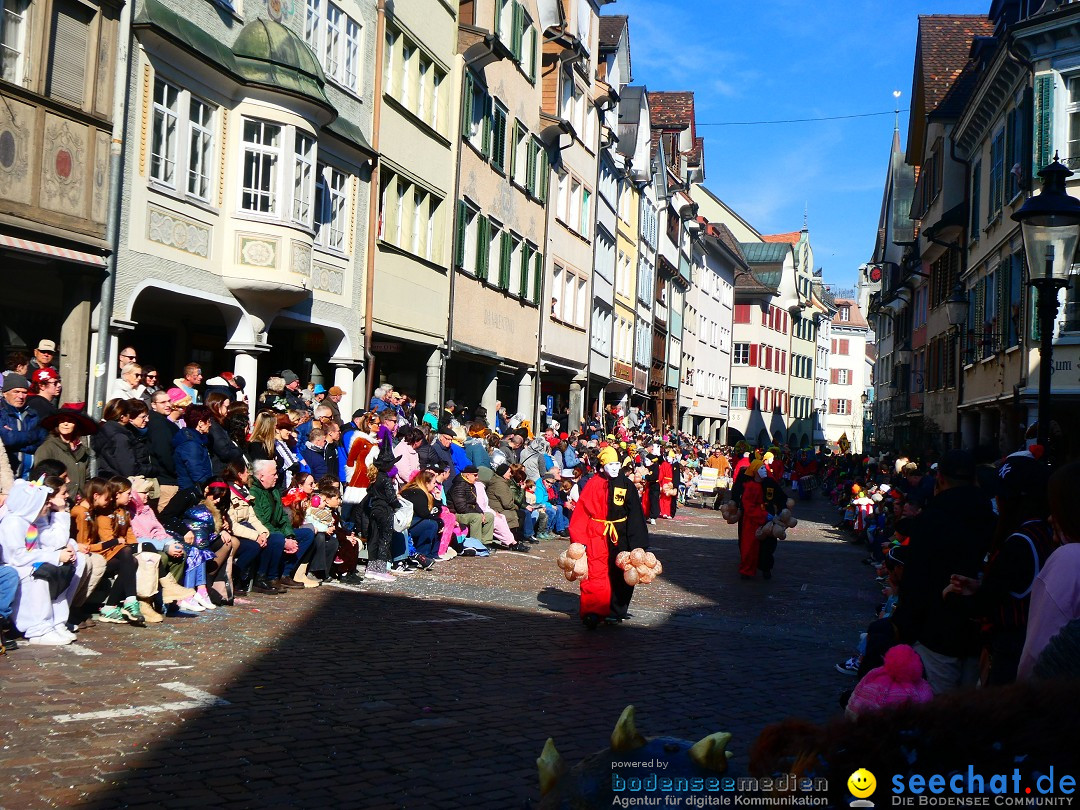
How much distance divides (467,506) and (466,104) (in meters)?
12.8

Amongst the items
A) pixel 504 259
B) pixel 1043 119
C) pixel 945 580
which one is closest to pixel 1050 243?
pixel 945 580

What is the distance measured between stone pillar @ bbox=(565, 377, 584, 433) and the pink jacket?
97.4 feet

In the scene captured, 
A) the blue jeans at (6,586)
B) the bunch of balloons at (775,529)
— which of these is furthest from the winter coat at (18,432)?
the bunch of balloons at (775,529)

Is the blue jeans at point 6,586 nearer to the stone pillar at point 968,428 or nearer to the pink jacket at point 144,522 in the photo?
the pink jacket at point 144,522

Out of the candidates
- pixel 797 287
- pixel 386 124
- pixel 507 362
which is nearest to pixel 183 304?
pixel 386 124

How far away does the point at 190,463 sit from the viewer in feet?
38.1

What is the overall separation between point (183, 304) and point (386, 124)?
7.28 meters

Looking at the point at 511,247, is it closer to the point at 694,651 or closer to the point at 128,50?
the point at 128,50

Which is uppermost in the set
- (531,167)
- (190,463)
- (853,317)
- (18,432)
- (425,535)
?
(853,317)

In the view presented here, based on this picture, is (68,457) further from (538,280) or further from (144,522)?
(538,280)

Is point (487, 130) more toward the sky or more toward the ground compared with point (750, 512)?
more toward the sky

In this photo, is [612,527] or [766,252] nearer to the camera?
[612,527]

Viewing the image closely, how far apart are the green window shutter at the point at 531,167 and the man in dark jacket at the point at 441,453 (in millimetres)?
16311

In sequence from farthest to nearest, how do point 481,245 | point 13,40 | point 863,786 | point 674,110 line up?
point 674,110, point 481,245, point 13,40, point 863,786
